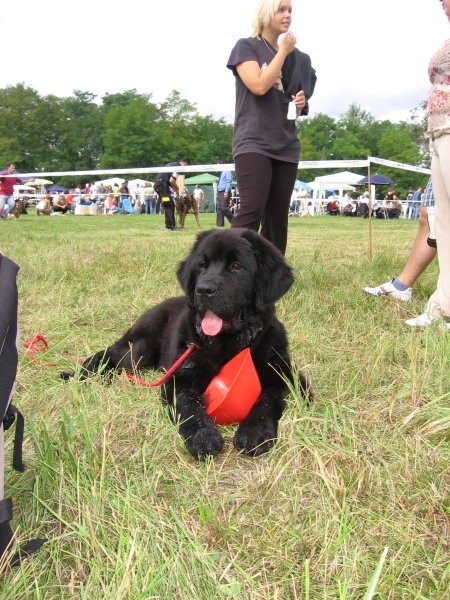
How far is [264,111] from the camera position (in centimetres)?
414

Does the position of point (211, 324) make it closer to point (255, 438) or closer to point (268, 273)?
point (268, 273)

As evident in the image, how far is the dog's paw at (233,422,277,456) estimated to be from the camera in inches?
83.9

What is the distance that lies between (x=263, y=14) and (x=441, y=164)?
1.72m

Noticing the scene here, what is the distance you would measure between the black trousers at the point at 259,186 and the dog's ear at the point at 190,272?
1199 millimetres

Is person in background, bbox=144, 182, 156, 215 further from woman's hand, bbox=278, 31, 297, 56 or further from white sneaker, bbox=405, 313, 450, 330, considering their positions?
white sneaker, bbox=405, 313, 450, 330

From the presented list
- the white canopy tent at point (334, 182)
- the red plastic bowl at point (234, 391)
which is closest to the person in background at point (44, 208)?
the white canopy tent at point (334, 182)

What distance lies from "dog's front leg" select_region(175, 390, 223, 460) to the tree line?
207ft

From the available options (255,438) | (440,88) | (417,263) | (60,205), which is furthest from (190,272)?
(60,205)

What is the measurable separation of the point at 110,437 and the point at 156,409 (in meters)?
0.39

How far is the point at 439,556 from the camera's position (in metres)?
1.45

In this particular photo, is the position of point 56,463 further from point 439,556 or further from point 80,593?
point 439,556

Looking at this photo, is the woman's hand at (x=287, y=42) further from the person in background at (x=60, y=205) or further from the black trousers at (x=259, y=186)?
the person in background at (x=60, y=205)

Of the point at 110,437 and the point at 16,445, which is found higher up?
the point at 16,445

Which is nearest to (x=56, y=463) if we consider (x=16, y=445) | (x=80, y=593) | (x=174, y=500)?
(x=16, y=445)
